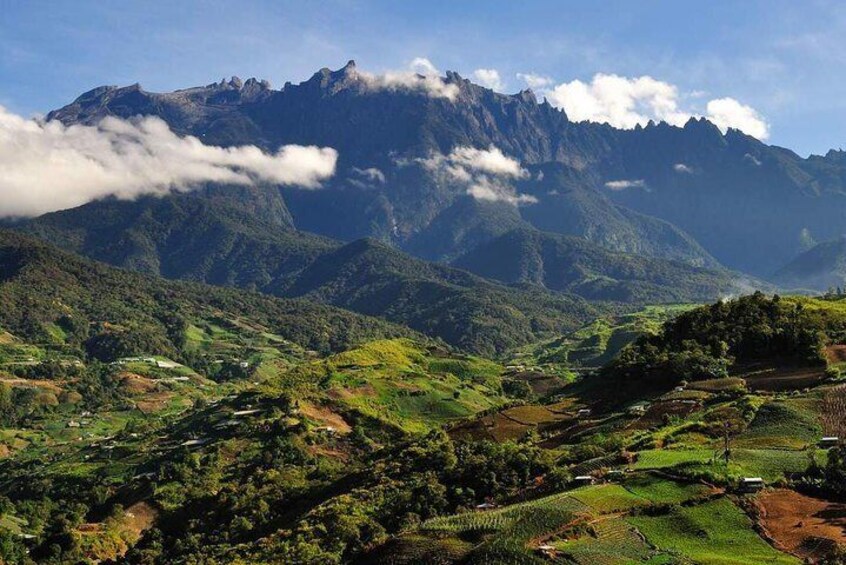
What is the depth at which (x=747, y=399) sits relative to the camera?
68312 millimetres

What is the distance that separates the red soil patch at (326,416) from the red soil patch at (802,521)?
8766 centimetres

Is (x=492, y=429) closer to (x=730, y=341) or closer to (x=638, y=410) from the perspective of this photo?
(x=638, y=410)

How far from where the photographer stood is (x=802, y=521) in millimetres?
41562

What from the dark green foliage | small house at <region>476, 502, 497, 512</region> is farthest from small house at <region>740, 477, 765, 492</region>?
the dark green foliage

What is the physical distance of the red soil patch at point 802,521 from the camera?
3881cm

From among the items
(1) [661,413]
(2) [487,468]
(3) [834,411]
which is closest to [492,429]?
(1) [661,413]

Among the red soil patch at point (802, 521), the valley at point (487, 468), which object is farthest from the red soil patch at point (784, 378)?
the red soil patch at point (802, 521)

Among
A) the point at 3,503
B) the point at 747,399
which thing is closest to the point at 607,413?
the point at 747,399

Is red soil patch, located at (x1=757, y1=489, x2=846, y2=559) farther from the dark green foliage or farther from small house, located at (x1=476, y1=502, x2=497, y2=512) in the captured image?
the dark green foliage

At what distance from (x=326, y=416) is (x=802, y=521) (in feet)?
316

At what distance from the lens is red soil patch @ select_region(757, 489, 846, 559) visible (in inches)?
1528

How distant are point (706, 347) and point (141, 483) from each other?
77.1m

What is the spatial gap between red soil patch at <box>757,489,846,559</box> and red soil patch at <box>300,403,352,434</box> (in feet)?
288

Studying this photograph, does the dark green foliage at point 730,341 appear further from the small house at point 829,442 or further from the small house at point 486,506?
the small house at point 486,506
